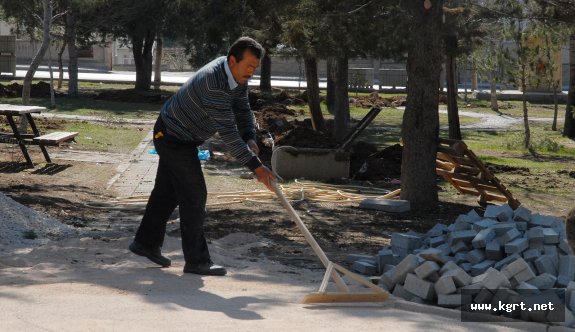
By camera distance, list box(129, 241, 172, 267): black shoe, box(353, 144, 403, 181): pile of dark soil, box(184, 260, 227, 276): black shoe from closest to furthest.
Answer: box(184, 260, 227, 276): black shoe < box(129, 241, 172, 267): black shoe < box(353, 144, 403, 181): pile of dark soil

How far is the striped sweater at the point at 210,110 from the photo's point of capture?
22.3 feet

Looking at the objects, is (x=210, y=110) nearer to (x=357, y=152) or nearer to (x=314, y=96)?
(x=357, y=152)

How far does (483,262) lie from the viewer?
7.31m

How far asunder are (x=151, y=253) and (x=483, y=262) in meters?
2.53

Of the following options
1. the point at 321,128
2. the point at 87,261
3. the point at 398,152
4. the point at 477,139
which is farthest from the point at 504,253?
the point at 477,139

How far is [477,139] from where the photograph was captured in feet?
85.8

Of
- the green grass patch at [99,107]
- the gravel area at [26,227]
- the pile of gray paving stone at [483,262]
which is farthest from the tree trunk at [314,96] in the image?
the pile of gray paving stone at [483,262]

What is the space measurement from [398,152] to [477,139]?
9.32 meters

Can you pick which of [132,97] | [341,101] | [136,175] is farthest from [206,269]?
[132,97]

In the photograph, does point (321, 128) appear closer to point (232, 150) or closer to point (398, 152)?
point (398, 152)

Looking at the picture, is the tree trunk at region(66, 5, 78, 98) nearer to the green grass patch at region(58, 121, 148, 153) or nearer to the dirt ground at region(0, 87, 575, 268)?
the green grass patch at region(58, 121, 148, 153)

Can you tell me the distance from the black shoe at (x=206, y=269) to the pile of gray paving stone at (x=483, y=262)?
122 centimetres

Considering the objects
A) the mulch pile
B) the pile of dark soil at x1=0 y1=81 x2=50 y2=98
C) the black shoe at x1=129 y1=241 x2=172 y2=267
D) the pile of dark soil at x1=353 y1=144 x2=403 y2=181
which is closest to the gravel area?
the black shoe at x1=129 y1=241 x2=172 y2=267

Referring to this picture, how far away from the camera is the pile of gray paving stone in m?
6.59
